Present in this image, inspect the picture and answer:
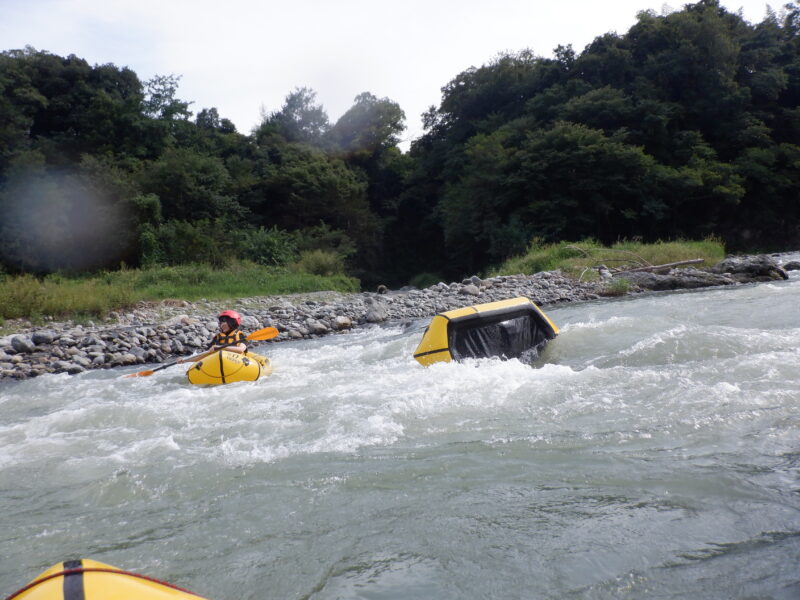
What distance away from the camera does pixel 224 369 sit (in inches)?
227

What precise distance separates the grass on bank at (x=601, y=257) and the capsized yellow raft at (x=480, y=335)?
8.11m

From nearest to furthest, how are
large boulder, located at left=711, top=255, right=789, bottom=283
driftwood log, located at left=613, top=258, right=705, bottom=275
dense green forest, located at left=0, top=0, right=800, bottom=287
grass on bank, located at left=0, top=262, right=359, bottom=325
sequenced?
grass on bank, located at left=0, top=262, right=359, bottom=325 → large boulder, located at left=711, top=255, right=789, bottom=283 → driftwood log, located at left=613, top=258, right=705, bottom=275 → dense green forest, located at left=0, top=0, right=800, bottom=287

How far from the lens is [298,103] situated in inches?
1371

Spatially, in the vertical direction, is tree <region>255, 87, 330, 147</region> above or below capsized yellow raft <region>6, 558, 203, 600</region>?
above

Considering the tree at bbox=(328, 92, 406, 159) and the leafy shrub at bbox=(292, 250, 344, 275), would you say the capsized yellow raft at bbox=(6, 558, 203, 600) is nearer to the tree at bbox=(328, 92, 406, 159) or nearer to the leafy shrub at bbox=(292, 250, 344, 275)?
the leafy shrub at bbox=(292, 250, 344, 275)

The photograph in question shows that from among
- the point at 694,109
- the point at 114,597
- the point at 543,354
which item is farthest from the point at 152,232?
the point at 694,109

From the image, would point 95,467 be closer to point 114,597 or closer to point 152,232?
point 114,597

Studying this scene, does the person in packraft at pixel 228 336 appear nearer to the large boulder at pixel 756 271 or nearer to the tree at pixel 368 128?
the large boulder at pixel 756 271

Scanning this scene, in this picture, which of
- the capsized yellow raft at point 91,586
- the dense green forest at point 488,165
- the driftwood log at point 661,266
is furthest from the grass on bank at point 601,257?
the capsized yellow raft at point 91,586

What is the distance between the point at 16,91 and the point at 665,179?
74.8ft

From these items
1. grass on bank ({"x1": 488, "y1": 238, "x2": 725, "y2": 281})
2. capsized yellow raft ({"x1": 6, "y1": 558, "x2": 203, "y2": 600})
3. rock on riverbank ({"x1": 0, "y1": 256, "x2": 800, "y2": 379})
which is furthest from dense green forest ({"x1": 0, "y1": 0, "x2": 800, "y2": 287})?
capsized yellow raft ({"x1": 6, "y1": 558, "x2": 203, "y2": 600})

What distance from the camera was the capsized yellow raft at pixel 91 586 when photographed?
1.36 m

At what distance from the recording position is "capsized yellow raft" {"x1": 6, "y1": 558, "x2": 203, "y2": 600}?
1.36 metres

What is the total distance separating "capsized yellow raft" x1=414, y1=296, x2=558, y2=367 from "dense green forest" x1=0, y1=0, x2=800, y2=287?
42.1 feet
